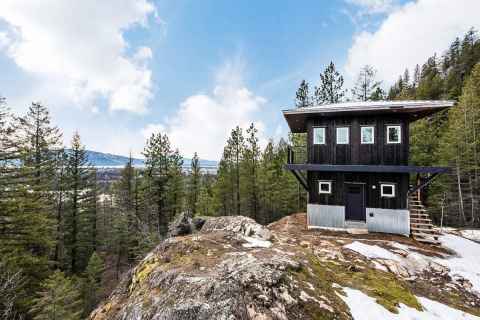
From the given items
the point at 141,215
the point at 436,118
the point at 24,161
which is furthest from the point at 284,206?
the point at 24,161

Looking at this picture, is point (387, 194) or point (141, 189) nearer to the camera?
point (387, 194)

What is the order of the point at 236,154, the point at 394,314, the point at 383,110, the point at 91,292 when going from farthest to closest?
the point at 236,154
the point at 91,292
the point at 383,110
the point at 394,314

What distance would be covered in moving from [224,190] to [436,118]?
90.8 ft

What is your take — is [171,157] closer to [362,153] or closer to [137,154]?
[137,154]

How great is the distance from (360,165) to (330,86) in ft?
56.5

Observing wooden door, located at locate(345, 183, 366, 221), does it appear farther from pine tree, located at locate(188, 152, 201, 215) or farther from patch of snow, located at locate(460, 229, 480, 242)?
pine tree, located at locate(188, 152, 201, 215)

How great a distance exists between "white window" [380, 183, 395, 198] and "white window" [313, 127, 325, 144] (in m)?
3.70

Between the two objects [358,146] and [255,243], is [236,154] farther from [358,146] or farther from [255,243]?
[255,243]

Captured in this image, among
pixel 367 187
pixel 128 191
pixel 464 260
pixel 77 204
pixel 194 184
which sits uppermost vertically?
pixel 367 187

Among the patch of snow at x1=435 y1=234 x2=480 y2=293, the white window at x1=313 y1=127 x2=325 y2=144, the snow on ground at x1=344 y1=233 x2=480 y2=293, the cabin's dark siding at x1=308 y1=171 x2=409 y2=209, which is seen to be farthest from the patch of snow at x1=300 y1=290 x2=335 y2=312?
the white window at x1=313 y1=127 x2=325 y2=144

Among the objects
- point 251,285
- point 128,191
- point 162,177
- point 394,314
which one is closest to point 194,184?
point 162,177

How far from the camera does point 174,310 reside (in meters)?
3.48

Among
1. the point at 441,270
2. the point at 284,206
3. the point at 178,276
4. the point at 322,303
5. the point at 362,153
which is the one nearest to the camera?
the point at 322,303

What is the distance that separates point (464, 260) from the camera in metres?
8.19
